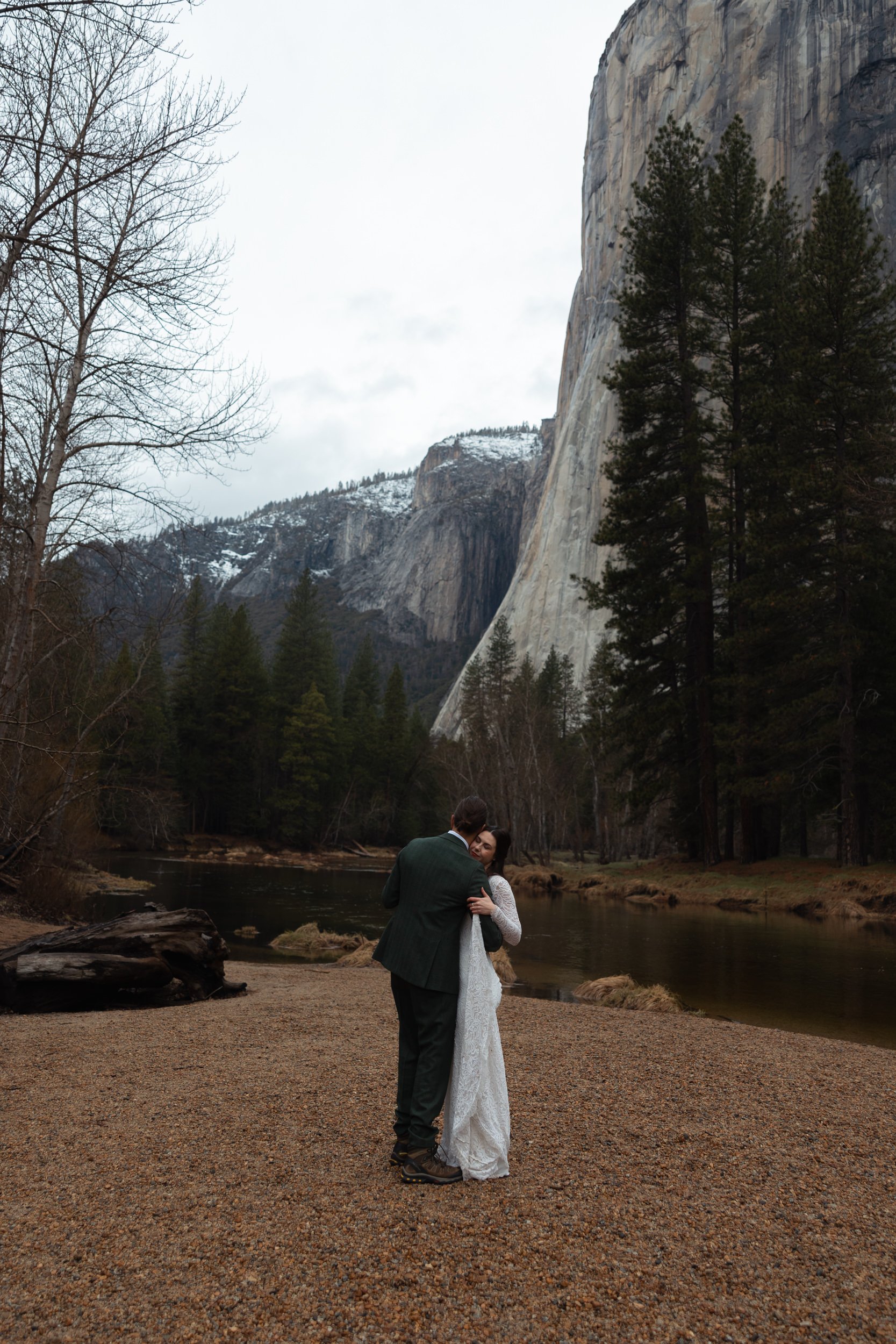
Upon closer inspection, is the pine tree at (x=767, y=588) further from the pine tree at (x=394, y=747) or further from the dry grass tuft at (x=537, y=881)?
the pine tree at (x=394, y=747)

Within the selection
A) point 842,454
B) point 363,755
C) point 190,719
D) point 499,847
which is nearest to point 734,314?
point 842,454

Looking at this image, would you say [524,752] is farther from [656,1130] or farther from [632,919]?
[656,1130]

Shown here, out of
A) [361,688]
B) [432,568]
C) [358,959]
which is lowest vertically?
[358,959]

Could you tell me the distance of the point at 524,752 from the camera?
3656cm

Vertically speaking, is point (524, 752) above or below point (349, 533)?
below

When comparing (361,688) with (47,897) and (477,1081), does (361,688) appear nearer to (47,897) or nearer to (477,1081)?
(47,897)

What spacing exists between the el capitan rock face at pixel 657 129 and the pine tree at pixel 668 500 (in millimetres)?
22704

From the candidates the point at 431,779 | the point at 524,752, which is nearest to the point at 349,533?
the point at 431,779

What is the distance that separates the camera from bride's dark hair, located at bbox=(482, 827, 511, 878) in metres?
4.35

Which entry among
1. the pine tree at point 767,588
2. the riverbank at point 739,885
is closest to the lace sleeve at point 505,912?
the riverbank at point 739,885

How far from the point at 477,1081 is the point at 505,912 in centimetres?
74

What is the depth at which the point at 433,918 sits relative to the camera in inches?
155

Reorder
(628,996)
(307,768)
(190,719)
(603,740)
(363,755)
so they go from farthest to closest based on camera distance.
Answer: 1. (363,755)
2. (190,719)
3. (307,768)
4. (603,740)
5. (628,996)

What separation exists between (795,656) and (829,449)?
16.7 ft
